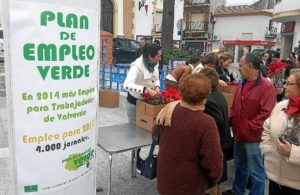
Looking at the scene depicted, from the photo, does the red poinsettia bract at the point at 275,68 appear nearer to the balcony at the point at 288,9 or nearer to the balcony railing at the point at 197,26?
the balcony at the point at 288,9

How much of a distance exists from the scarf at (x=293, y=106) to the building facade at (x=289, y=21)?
13790 millimetres

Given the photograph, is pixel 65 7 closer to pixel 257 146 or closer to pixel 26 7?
pixel 26 7

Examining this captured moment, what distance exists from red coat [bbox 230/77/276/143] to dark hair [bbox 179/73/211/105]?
44.5 inches

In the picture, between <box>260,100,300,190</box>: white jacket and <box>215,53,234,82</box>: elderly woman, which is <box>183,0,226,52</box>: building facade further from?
<box>260,100,300,190</box>: white jacket

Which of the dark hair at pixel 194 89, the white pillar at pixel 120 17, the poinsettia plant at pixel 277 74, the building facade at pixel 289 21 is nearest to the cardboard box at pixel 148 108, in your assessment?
the dark hair at pixel 194 89

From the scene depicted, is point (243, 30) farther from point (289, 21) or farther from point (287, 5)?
point (287, 5)

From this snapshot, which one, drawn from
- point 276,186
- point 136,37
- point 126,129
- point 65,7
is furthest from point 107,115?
point 136,37

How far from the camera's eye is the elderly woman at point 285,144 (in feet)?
7.32

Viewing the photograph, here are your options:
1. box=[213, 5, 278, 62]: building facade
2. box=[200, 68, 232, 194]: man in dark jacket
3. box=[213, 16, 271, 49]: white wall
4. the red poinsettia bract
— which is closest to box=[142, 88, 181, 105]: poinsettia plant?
box=[200, 68, 232, 194]: man in dark jacket

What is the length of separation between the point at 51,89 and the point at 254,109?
6.83 feet

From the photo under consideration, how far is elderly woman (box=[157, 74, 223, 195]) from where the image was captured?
2.15 metres

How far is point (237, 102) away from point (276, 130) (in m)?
0.93

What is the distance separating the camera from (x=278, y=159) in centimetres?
241

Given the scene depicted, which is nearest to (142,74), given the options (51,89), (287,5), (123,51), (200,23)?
(51,89)
